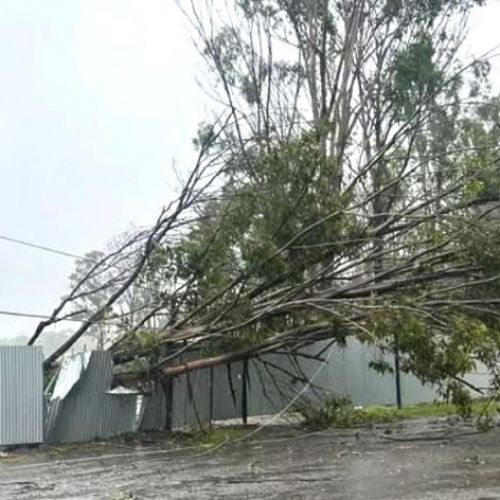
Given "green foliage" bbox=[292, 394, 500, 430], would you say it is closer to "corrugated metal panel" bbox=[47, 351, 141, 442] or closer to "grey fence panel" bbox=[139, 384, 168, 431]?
"grey fence panel" bbox=[139, 384, 168, 431]

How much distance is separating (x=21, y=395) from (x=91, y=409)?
1280mm

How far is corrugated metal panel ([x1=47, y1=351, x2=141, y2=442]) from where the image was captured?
13289 mm

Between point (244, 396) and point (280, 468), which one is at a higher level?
point (244, 396)

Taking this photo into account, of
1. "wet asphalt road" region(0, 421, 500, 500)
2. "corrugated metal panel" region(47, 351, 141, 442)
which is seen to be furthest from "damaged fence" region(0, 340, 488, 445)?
"wet asphalt road" region(0, 421, 500, 500)

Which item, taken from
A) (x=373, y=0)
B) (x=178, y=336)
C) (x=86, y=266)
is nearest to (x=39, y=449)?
(x=178, y=336)

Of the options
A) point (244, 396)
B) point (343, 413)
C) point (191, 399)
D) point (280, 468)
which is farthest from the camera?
point (244, 396)

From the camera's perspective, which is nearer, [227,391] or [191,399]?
[191,399]

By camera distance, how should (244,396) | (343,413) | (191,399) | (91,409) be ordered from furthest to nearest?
(244,396) < (191,399) < (343,413) < (91,409)

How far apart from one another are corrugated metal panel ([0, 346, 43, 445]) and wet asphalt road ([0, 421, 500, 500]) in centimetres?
33

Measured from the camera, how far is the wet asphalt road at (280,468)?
321 inches

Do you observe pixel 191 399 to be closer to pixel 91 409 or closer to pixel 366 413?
pixel 91 409

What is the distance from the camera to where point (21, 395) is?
12617 millimetres

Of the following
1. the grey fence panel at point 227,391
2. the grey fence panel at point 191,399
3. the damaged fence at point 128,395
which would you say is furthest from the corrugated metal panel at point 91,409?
the grey fence panel at point 227,391

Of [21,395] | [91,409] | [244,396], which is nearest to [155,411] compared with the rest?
[91,409]
